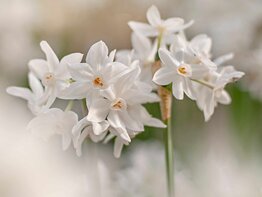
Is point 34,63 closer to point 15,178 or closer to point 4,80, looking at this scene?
point 15,178

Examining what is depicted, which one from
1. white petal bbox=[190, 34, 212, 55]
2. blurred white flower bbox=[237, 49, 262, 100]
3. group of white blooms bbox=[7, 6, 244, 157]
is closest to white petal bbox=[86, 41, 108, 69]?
group of white blooms bbox=[7, 6, 244, 157]

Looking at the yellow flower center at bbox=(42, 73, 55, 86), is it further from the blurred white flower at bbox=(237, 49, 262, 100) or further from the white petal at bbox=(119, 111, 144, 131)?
the blurred white flower at bbox=(237, 49, 262, 100)

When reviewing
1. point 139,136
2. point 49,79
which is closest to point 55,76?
point 49,79

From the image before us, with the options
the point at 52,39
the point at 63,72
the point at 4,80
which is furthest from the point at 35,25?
the point at 63,72

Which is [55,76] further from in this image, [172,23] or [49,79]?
[172,23]

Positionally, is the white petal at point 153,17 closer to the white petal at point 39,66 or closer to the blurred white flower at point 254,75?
the white petal at point 39,66

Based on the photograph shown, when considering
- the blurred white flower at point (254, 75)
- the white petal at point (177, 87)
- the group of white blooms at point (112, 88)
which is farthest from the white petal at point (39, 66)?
the blurred white flower at point (254, 75)
